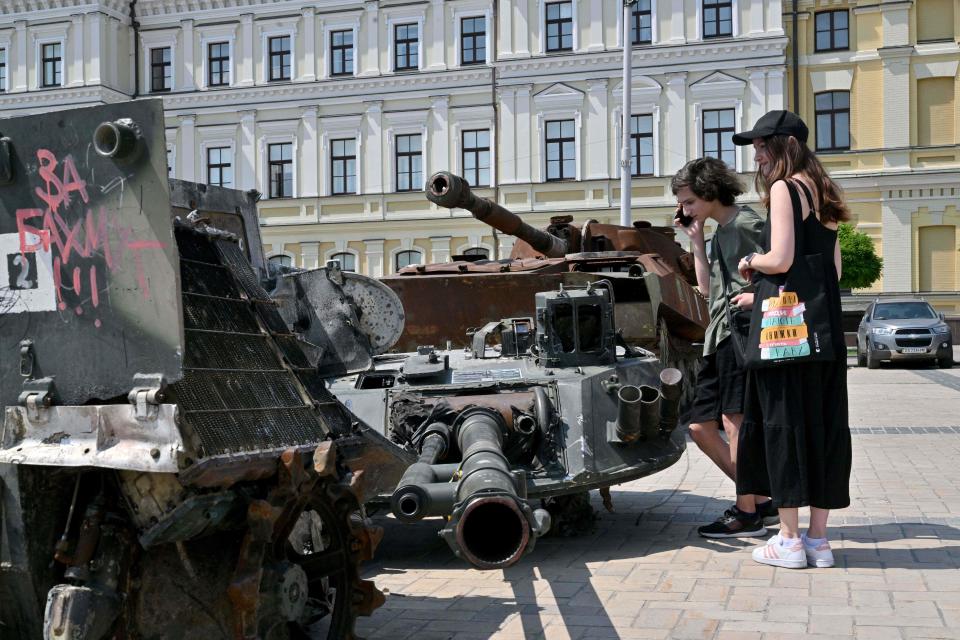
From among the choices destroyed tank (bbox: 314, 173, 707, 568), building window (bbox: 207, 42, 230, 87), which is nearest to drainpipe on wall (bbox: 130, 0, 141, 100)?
building window (bbox: 207, 42, 230, 87)

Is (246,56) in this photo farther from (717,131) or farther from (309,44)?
(717,131)

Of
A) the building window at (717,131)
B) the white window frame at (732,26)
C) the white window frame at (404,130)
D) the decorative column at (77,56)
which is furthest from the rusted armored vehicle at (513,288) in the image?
the decorative column at (77,56)

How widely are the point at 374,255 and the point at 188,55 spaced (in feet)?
28.1

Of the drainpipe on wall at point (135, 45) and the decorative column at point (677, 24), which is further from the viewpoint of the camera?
the drainpipe on wall at point (135, 45)

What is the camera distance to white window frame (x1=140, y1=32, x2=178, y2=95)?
3578 centimetres

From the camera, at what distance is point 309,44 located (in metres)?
34.4

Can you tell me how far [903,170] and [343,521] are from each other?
3070 centimetres

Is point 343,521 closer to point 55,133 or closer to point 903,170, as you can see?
point 55,133

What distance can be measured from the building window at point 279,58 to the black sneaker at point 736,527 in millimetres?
30211

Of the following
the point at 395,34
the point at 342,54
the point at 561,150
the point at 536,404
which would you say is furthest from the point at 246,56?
the point at 536,404

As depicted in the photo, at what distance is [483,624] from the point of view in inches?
193

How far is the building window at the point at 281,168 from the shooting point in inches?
1371

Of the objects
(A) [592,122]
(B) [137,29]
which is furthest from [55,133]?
(B) [137,29]

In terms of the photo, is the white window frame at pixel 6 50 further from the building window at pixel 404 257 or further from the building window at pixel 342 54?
the building window at pixel 404 257
